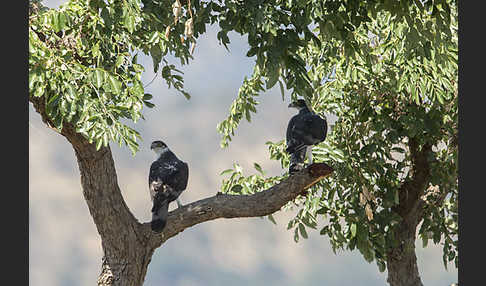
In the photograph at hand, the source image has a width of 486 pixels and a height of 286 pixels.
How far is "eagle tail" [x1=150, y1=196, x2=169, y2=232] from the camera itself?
7207 mm

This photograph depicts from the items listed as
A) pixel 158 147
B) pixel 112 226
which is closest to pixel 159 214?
pixel 112 226

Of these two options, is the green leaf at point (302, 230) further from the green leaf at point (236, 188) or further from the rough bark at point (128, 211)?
the rough bark at point (128, 211)

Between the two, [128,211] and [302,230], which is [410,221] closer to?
[302,230]

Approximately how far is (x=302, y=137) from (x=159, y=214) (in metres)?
1.81

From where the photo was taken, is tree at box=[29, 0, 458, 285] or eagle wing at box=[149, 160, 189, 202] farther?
eagle wing at box=[149, 160, 189, 202]

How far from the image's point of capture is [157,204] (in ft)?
23.7

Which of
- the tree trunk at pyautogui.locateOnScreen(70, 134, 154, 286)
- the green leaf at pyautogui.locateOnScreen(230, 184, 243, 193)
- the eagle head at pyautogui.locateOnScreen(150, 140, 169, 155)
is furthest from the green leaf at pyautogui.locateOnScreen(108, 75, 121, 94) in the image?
the green leaf at pyautogui.locateOnScreen(230, 184, 243, 193)

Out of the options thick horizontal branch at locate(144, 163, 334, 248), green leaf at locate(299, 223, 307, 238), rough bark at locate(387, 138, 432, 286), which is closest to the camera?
thick horizontal branch at locate(144, 163, 334, 248)

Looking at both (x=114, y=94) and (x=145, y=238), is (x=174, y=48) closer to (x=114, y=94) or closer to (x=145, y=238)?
(x=114, y=94)

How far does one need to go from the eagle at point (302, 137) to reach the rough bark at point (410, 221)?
2.88 m

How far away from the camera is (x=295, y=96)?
5.65 meters

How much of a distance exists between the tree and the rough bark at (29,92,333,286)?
1cm

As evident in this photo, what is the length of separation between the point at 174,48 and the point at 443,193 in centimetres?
542

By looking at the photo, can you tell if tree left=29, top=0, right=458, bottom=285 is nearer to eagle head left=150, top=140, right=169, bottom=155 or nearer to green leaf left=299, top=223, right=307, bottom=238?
green leaf left=299, top=223, right=307, bottom=238
